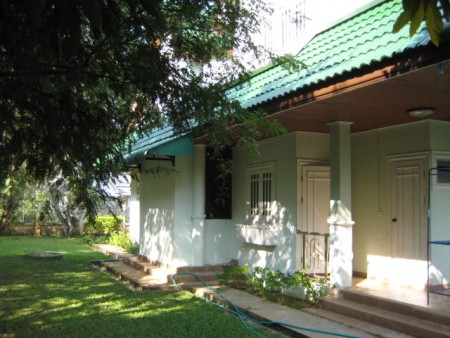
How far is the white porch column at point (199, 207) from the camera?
1013 centimetres

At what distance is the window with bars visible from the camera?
31.0 feet

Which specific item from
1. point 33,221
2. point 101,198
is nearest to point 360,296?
point 101,198

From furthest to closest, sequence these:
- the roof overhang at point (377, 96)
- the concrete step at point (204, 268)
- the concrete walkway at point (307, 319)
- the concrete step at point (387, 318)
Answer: the concrete step at point (204, 268), the concrete walkway at point (307, 319), the concrete step at point (387, 318), the roof overhang at point (377, 96)

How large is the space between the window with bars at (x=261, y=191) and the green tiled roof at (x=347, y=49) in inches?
73.8

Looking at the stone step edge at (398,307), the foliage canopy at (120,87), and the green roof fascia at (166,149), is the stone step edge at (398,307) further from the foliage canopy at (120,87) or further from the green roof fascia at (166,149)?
the green roof fascia at (166,149)

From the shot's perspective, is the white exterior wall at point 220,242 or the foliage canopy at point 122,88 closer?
the foliage canopy at point 122,88

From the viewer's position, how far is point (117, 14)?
3.39 m

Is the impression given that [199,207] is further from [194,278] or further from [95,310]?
[95,310]

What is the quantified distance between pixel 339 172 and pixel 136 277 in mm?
5326

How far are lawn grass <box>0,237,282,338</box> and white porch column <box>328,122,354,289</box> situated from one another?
1.91m

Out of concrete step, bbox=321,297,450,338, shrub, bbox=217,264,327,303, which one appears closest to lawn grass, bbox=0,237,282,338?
shrub, bbox=217,264,327,303

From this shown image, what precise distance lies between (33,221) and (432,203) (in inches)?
853

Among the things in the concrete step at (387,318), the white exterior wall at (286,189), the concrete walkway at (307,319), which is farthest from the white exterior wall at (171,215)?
the concrete step at (387,318)

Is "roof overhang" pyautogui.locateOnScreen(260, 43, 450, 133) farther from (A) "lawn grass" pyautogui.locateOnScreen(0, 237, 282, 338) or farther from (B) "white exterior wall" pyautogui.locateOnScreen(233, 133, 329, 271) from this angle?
(A) "lawn grass" pyautogui.locateOnScreen(0, 237, 282, 338)
